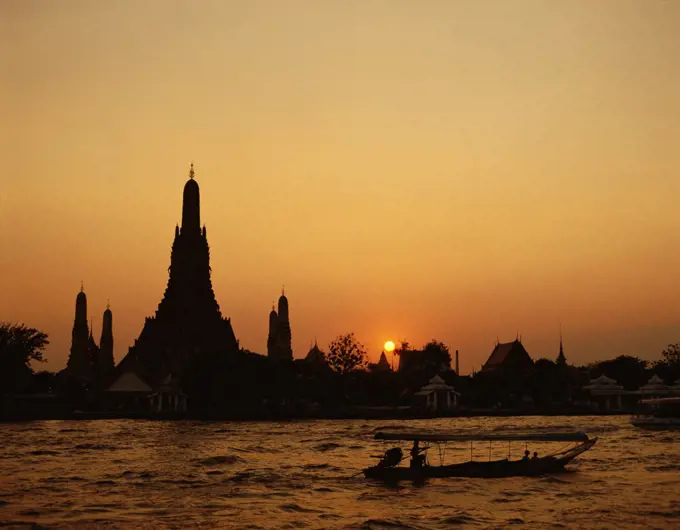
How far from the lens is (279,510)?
32781 millimetres

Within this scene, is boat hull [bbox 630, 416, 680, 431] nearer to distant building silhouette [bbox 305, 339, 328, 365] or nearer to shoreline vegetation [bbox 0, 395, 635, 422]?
shoreline vegetation [bbox 0, 395, 635, 422]

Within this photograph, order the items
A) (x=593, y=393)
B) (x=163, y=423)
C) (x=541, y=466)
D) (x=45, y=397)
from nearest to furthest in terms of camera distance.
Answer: (x=541, y=466) < (x=163, y=423) < (x=45, y=397) < (x=593, y=393)

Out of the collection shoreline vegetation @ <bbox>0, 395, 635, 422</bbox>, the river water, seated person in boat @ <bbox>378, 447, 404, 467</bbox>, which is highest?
shoreline vegetation @ <bbox>0, 395, 635, 422</bbox>

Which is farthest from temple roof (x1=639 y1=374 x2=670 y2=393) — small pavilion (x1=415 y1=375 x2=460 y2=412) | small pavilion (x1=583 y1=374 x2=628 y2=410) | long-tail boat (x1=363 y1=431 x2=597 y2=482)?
long-tail boat (x1=363 y1=431 x2=597 y2=482)

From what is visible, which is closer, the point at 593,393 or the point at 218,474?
the point at 218,474

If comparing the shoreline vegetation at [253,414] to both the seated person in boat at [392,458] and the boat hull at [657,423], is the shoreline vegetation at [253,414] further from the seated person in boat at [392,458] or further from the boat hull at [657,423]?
the seated person in boat at [392,458]

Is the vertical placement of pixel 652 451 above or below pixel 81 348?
below

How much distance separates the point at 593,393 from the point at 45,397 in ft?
185

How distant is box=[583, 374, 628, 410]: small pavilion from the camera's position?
10969 centimetres

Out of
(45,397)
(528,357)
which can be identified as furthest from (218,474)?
(528,357)

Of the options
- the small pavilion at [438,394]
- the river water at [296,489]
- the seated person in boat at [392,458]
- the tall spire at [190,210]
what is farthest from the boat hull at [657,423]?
the tall spire at [190,210]

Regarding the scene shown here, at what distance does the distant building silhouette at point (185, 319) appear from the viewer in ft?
368

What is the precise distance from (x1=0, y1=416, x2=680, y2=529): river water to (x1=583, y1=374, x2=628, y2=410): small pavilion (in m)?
49.3

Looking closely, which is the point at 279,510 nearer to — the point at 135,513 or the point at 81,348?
the point at 135,513
